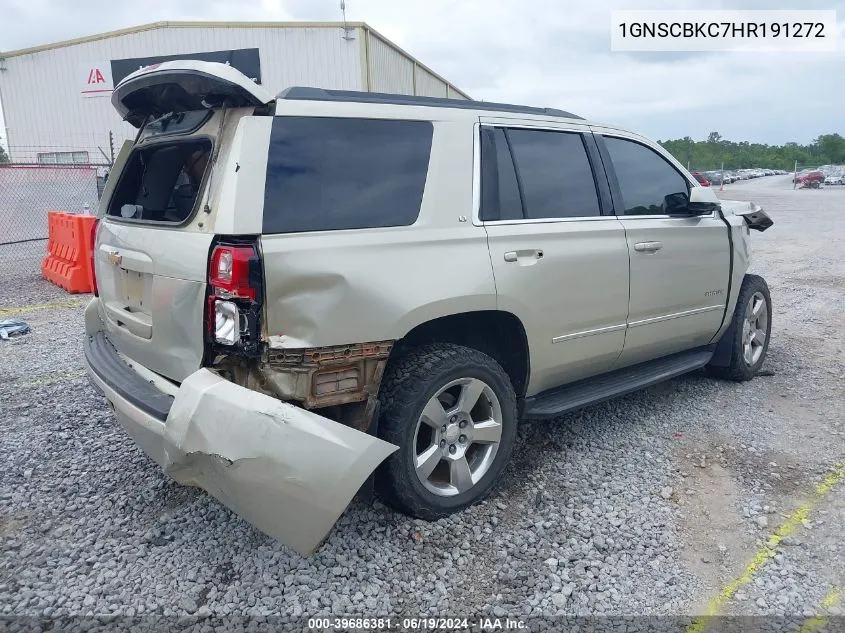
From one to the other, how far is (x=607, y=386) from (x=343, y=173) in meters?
2.04

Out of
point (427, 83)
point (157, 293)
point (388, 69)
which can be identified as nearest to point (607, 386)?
point (157, 293)

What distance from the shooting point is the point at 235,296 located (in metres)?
2.53

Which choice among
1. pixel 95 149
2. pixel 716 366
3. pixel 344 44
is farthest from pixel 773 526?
pixel 95 149

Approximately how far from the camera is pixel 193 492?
11.2 feet

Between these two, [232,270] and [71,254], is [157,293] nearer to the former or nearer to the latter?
[232,270]

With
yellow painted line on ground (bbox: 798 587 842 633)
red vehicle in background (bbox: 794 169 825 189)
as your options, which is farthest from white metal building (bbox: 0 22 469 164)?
red vehicle in background (bbox: 794 169 825 189)

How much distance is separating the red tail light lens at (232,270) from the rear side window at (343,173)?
0.14m

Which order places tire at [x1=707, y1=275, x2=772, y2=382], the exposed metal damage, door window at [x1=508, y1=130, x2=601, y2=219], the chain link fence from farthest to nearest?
the chain link fence, tire at [x1=707, y1=275, x2=772, y2=382], door window at [x1=508, y1=130, x2=601, y2=219], the exposed metal damage

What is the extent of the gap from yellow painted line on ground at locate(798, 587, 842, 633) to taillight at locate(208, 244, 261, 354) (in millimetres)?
2308

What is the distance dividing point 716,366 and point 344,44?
19.3 meters

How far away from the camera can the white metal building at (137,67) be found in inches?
854

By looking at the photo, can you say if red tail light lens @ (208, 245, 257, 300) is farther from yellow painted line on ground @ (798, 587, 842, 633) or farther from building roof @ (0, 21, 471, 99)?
building roof @ (0, 21, 471, 99)

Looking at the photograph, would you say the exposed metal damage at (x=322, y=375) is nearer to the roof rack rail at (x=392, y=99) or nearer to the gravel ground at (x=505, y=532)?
the gravel ground at (x=505, y=532)

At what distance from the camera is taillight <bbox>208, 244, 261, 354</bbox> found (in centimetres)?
251
